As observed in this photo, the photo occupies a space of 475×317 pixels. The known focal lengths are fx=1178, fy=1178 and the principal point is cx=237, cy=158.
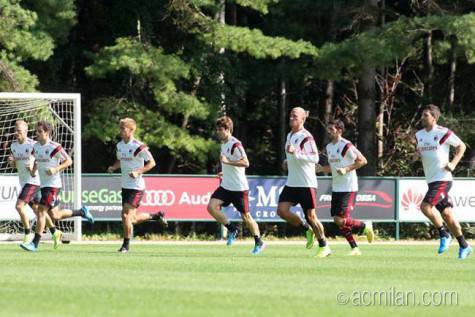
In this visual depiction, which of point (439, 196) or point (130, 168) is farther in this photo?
point (130, 168)

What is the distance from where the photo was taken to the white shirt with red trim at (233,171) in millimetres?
18672

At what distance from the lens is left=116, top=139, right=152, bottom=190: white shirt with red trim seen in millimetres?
19000

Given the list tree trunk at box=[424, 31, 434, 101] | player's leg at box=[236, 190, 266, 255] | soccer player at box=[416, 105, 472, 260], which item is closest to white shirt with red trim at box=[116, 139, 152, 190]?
player's leg at box=[236, 190, 266, 255]

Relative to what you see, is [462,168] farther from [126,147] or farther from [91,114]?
[126,147]

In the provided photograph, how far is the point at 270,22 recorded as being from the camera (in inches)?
1475

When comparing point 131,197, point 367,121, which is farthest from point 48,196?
point 367,121

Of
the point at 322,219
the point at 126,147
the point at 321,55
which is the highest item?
the point at 321,55

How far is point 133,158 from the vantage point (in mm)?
19047

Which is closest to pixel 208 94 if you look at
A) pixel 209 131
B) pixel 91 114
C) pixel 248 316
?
pixel 209 131

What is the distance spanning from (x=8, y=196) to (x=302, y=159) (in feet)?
35.6

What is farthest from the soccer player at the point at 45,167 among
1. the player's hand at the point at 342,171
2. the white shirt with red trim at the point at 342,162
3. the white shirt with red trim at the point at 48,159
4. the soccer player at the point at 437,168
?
the soccer player at the point at 437,168

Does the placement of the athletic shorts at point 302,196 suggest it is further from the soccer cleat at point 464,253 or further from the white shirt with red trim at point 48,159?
the white shirt with red trim at point 48,159

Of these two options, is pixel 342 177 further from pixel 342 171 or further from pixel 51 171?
pixel 51 171

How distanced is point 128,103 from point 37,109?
6987 millimetres
